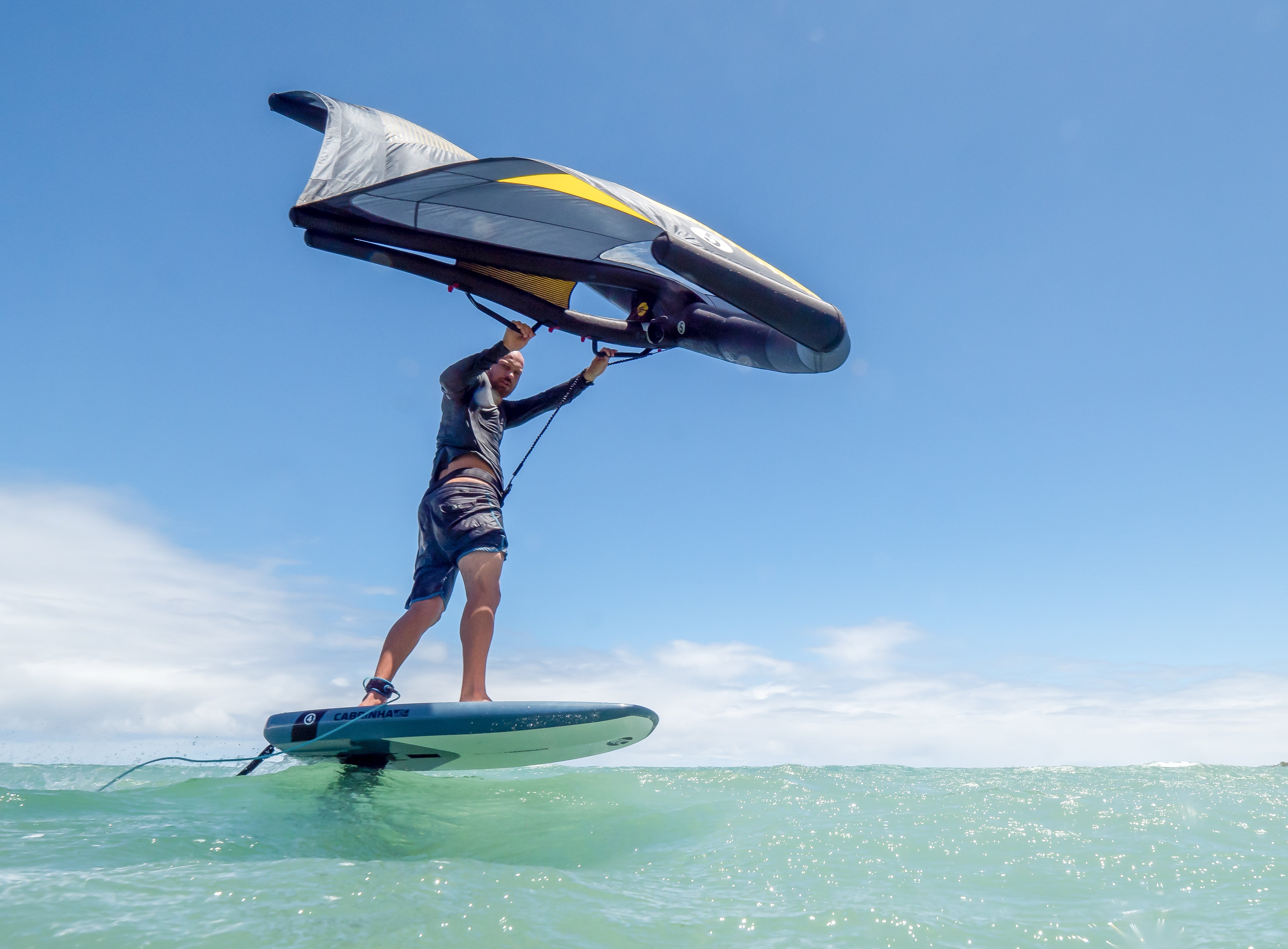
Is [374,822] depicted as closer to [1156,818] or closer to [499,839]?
[499,839]

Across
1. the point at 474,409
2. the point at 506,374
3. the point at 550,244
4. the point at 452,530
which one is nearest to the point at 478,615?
the point at 452,530

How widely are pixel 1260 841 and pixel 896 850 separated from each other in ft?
5.60

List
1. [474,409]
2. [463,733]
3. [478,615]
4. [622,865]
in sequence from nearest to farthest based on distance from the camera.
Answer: [622,865]
[463,733]
[478,615]
[474,409]

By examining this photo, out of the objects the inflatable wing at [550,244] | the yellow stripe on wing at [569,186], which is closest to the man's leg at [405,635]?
the inflatable wing at [550,244]

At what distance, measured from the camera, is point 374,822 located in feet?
11.5

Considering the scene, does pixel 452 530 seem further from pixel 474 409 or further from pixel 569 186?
pixel 569 186

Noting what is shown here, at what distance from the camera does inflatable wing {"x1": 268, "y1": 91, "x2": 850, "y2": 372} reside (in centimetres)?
323

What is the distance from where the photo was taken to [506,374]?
4.69 m

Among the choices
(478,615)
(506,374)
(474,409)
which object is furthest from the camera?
(506,374)

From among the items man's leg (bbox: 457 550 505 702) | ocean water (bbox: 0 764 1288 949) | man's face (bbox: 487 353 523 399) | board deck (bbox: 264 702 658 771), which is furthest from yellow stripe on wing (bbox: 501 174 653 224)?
ocean water (bbox: 0 764 1288 949)

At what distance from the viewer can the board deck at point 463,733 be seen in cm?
354

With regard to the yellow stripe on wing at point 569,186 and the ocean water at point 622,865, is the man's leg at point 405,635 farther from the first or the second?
the yellow stripe on wing at point 569,186

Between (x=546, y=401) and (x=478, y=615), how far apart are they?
1.58 meters

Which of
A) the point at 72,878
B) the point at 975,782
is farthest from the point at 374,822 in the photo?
the point at 975,782
